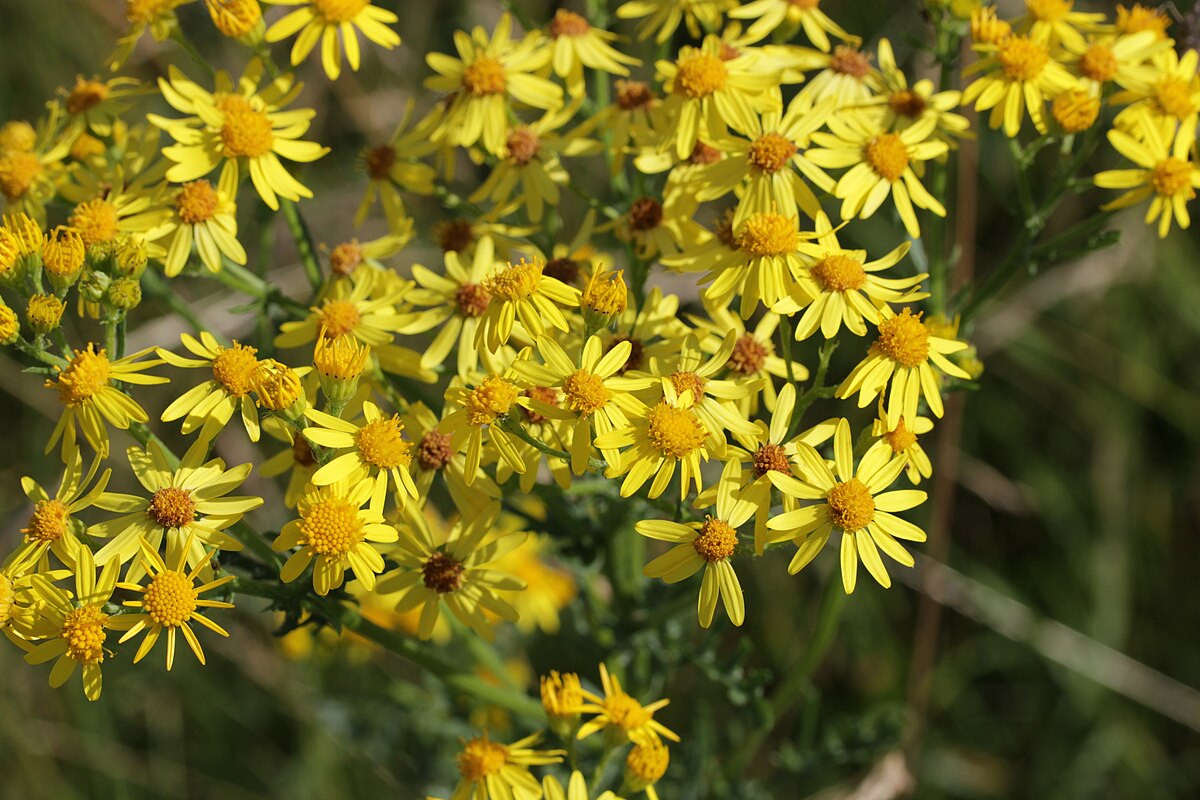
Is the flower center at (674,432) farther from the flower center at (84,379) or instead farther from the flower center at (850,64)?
the flower center at (850,64)

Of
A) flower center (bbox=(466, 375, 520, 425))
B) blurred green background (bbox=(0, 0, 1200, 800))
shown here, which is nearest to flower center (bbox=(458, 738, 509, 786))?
flower center (bbox=(466, 375, 520, 425))

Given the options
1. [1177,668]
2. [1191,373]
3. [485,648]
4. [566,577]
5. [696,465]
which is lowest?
[1177,668]

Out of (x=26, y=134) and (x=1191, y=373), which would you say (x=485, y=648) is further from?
(x=1191, y=373)

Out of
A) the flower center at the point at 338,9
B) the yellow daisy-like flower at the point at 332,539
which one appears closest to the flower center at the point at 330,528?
the yellow daisy-like flower at the point at 332,539

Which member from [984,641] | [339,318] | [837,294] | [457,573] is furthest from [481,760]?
[984,641]

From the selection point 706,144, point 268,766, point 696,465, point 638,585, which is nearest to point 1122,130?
point 706,144

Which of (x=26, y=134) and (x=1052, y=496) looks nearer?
(x=26, y=134)

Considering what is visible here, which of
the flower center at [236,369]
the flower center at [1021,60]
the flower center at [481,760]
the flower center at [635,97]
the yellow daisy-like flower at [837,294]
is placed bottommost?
the flower center at [481,760]
